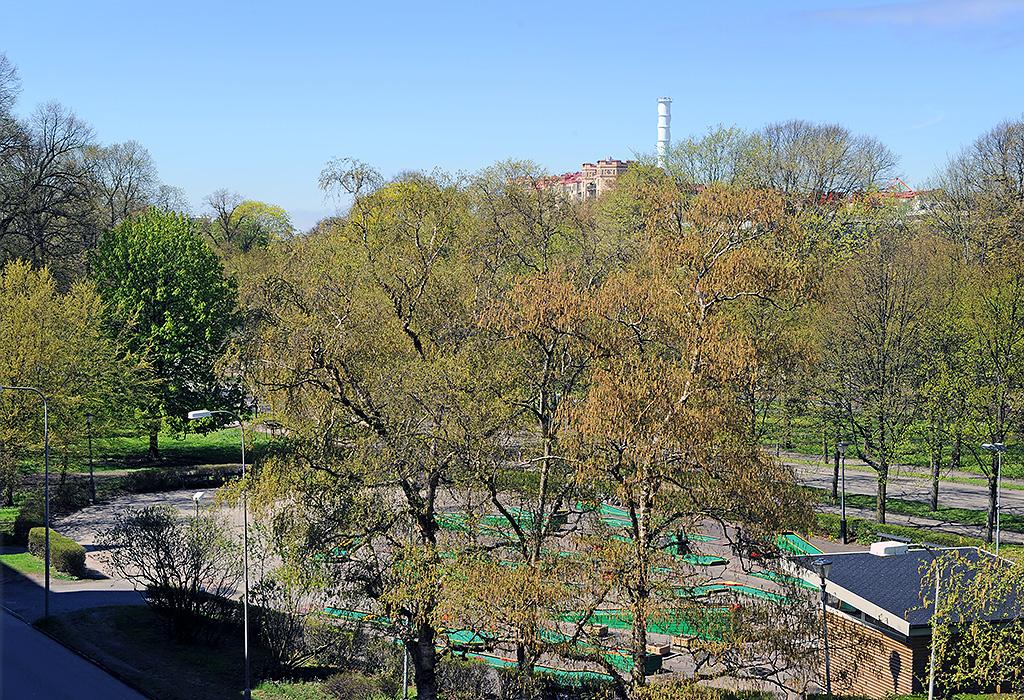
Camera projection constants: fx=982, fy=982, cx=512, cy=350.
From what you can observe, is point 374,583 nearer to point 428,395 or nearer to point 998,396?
point 428,395

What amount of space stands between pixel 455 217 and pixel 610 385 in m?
8.70

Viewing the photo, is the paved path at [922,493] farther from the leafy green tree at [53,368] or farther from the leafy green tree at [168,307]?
the leafy green tree at [53,368]

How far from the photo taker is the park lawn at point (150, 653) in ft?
78.4

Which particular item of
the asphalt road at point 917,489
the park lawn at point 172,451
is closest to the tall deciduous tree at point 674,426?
the asphalt road at point 917,489

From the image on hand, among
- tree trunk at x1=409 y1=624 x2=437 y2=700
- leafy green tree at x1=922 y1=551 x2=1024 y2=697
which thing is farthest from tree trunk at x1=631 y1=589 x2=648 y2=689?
tree trunk at x1=409 y1=624 x2=437 y2=700

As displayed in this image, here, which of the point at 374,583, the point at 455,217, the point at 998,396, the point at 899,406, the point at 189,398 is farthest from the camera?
the point at 189,398

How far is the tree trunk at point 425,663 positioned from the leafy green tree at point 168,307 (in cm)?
2845

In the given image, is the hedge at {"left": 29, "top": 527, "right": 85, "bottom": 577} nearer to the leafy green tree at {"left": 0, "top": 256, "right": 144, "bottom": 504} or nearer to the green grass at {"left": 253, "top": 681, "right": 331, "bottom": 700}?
the leafy green tree at {"left": 0, "top": 256, "right": 144, "bottom": 504}

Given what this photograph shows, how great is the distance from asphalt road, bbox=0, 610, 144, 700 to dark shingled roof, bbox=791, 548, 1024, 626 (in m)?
16.6

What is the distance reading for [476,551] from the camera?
20.5 m

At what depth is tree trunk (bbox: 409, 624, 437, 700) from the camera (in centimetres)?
2236

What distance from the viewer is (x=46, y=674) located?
24.2m

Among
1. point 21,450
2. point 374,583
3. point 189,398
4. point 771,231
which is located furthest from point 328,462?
point 189,398

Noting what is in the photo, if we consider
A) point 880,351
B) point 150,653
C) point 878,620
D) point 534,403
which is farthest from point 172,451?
point 878,620
